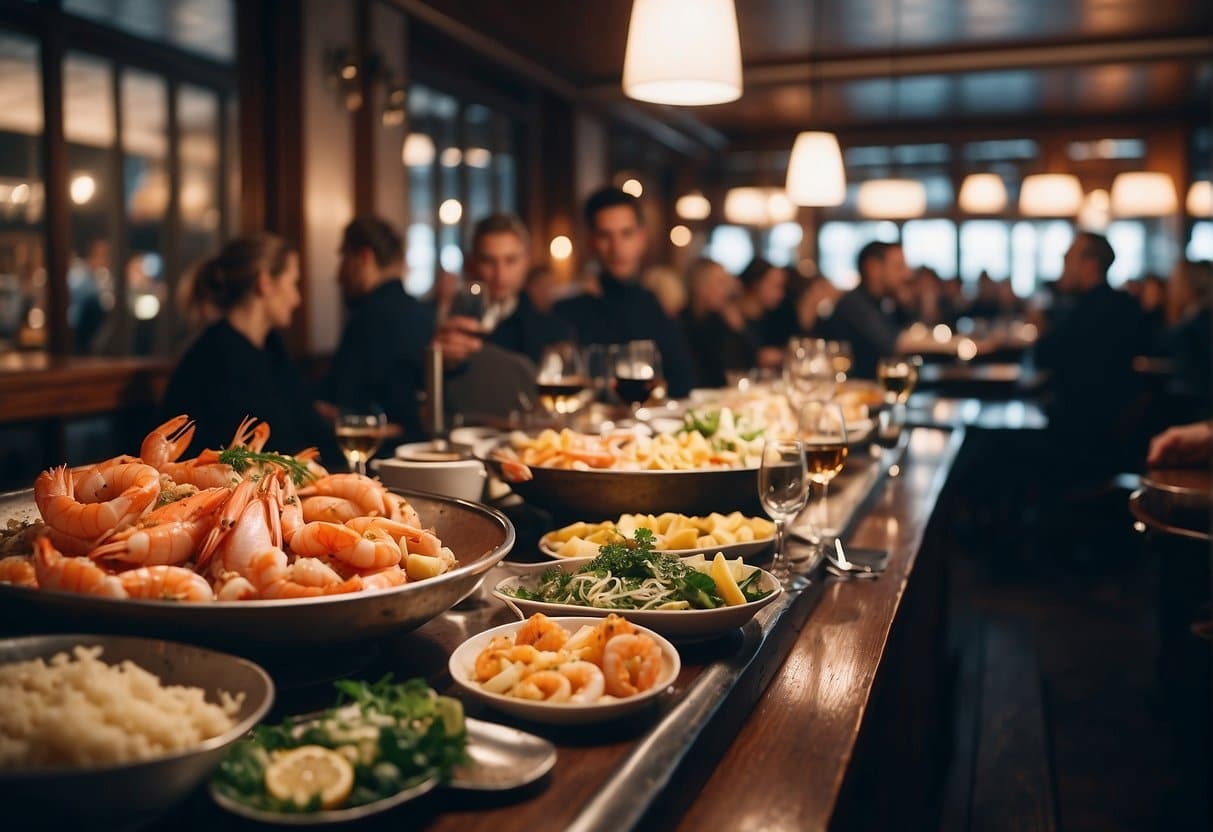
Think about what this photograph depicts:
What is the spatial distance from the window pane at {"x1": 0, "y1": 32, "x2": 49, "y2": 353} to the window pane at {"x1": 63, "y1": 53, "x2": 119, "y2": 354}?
231 millimetres

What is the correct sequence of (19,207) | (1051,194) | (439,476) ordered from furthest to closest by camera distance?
(1051,194) < (19,207) < (439,476)

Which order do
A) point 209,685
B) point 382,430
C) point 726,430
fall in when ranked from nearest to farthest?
point 209,685, point 382,430, point 726,430

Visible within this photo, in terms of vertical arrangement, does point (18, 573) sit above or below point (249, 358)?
below

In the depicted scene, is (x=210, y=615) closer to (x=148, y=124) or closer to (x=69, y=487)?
(x=69, y=487)

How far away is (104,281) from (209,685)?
751cm

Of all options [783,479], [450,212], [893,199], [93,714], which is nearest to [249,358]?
[783,479]

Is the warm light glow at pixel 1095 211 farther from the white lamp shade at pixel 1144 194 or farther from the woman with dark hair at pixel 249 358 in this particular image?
the woman with dark hair at pixel 249 358

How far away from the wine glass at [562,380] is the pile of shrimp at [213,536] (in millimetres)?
1079

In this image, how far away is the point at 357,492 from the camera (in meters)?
1.30

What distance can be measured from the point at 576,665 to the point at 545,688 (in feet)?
0.13

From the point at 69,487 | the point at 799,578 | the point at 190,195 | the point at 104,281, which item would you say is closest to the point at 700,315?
the point at 190,195

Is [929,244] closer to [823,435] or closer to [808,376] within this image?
[808,376]

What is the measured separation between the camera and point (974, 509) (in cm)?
629

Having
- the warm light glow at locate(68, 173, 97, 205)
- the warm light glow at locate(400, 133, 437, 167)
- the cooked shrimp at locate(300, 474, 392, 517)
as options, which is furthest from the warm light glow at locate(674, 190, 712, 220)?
the cooked shrimp at locate(300, 474, 392, 517)
